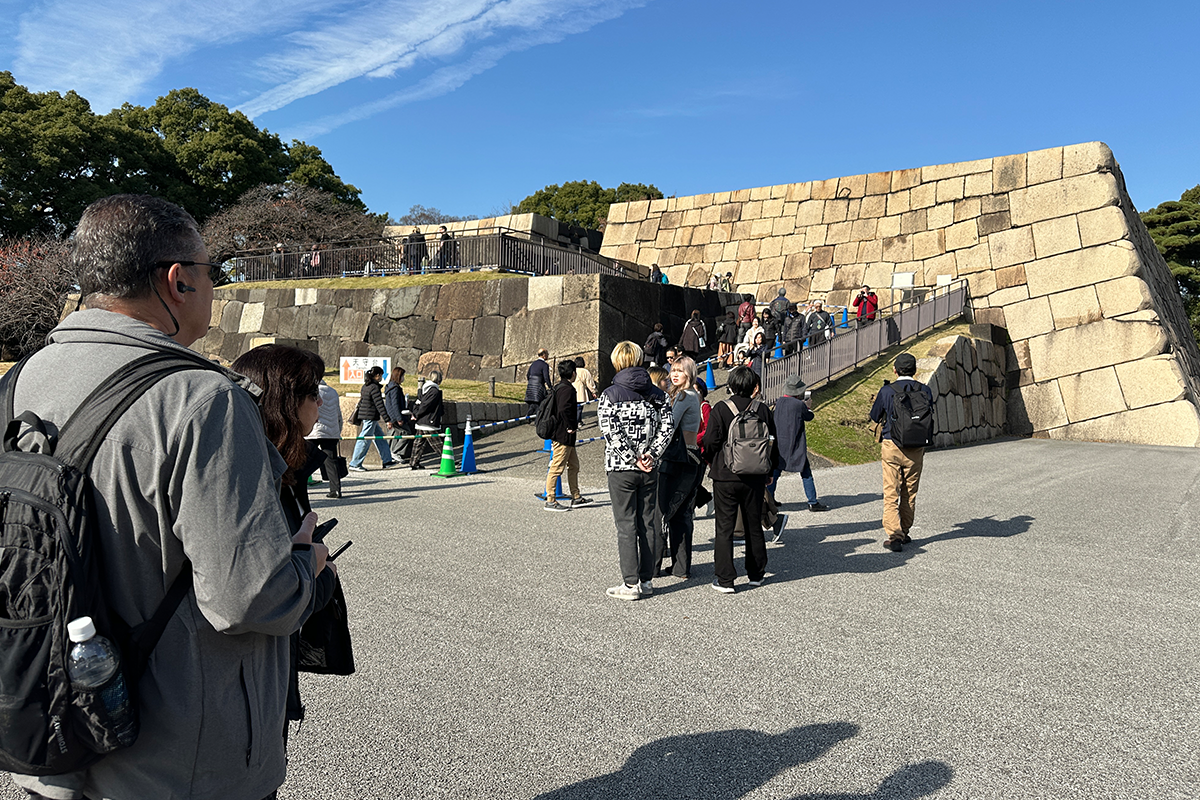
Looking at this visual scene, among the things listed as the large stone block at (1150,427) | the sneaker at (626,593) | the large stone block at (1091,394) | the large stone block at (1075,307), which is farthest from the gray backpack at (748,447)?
the large stone block at (1075,307)

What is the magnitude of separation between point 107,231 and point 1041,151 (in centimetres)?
2762

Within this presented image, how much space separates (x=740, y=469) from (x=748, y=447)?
6.8 inches

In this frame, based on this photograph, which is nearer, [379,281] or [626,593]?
[626,593]

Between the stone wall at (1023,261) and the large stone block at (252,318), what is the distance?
14905mm

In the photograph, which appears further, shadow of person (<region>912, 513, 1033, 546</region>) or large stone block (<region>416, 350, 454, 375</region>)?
large stone block (<region>416, 350, 454, 375</region>)

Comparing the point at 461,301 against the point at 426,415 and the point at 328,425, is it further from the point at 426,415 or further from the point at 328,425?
the point at 328,425

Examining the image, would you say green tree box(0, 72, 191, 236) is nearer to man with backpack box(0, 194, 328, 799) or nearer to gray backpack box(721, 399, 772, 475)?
gray backpack box(721, 399, 772, 475)

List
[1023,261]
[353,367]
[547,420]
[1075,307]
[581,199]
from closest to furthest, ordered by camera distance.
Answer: [547,420], [353,367], [1075,307], [1023,261], [581,199]

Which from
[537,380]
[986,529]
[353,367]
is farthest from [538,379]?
[986,529]

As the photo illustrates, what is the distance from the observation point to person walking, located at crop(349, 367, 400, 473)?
12.8 meters

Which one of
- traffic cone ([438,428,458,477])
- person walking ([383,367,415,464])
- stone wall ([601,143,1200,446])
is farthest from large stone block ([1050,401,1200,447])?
person walking ([383,367,415,464])

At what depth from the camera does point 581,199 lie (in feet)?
161

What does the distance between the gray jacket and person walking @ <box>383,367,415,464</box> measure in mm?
11668

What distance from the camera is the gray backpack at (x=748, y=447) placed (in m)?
5.76
